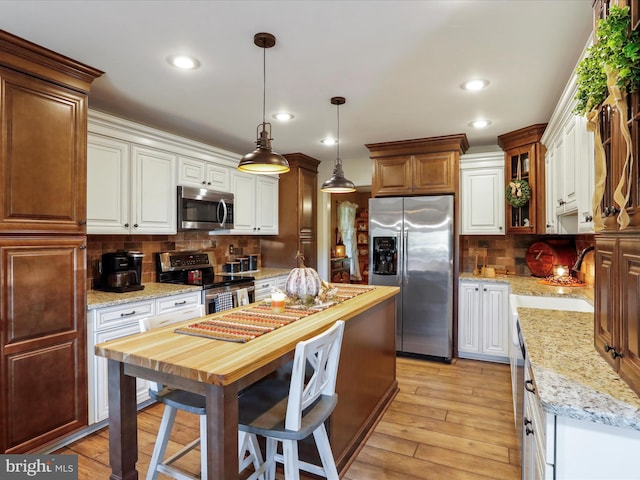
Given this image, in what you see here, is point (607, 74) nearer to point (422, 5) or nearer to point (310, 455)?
point (422, 5)

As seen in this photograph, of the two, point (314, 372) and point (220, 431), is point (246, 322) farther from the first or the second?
point (220, 431)

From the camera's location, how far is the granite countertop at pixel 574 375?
0.96 metres

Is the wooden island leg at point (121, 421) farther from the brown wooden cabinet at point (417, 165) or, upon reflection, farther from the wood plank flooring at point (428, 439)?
the brown wooden cabinet at point (417, 165)

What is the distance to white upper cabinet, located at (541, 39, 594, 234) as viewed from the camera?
217 cm

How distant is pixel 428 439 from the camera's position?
246 cm

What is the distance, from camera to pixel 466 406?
2934 millimetres

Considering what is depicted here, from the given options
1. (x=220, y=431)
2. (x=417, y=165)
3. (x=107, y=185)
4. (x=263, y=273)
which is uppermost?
(x=417, y=165)

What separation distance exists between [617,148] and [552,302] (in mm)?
2255

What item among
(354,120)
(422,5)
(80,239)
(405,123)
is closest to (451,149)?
(405,123)

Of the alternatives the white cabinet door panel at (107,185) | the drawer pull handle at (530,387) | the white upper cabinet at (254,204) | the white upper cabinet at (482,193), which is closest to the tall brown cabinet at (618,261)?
the drawer pull handle at (530,387)

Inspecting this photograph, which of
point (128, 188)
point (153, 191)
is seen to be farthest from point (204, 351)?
point (153, 191)

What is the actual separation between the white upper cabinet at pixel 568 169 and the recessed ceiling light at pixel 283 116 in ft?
6.85

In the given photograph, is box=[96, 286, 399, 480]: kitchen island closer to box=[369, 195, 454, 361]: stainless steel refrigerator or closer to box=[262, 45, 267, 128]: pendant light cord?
box=[262, 45, 267, 128]: pendant light cord

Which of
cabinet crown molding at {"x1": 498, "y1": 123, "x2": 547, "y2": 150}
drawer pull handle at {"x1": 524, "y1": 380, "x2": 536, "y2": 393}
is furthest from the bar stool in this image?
cabinet crown molding at {"x1": 498, "y1": 123, "x2": 547, "y2": 150}
